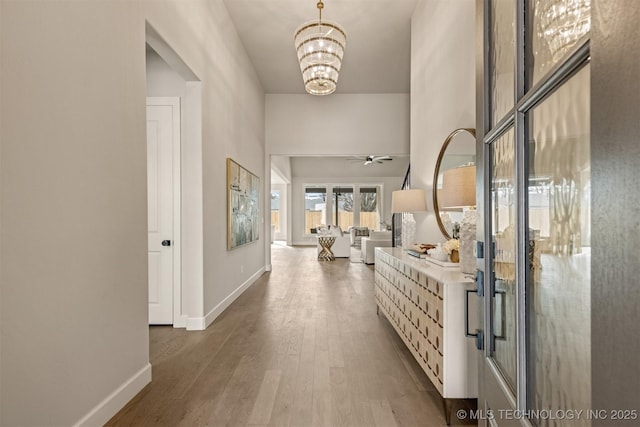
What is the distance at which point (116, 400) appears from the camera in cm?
206

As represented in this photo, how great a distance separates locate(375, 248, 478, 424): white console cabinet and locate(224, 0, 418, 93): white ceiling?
3.53 metres

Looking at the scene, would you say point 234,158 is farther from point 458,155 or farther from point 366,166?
point 366,166

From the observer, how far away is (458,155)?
10.4 feet

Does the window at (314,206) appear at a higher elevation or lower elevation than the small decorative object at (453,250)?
higher

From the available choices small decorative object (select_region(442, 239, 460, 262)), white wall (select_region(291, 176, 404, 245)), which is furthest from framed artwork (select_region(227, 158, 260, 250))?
white wall (select_region(291, 176, 404, 245))

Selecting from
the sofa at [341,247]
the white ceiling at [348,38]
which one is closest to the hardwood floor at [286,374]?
the white ceiling at [348,38]

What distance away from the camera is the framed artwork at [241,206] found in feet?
15.3

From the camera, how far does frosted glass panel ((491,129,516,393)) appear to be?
1.00 meters

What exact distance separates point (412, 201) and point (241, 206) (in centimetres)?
258

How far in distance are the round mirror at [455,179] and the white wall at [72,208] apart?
2174 mm

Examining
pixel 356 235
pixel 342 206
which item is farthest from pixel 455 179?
pixel 342 206

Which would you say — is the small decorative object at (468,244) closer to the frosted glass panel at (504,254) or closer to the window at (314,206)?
the frosted glass panel at (504,254)

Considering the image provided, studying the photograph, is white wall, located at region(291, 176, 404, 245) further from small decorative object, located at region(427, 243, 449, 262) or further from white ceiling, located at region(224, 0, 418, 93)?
small decorative object, located at region(427, 243, 449, 262)

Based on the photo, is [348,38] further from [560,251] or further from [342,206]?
[342,206]
